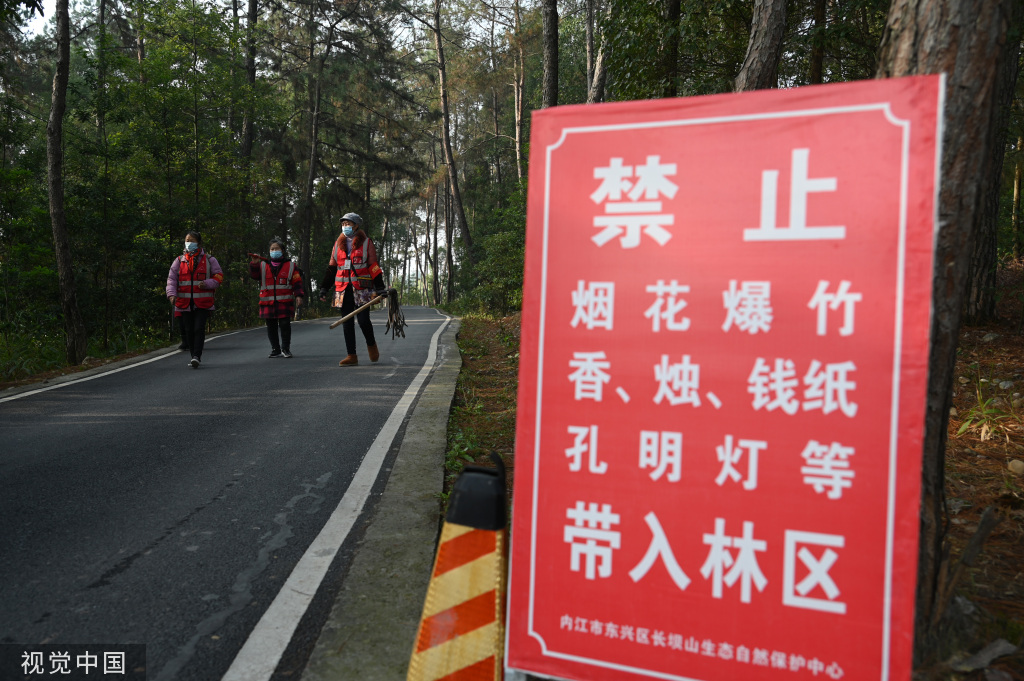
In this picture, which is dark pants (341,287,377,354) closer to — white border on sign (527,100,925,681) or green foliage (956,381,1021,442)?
green foliage (956,381,1021,442)

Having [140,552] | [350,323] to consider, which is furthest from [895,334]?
[350,323]

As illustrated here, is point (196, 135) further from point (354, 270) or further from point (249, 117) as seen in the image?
point (354, 270)

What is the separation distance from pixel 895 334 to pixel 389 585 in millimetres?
→ 2309

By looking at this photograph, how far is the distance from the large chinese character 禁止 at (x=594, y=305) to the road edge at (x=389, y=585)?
55.8 inches

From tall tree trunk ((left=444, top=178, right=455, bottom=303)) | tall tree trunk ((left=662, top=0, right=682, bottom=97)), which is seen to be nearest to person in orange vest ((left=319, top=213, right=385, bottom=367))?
tall tree trunk ((left=662, top=0, right=682, bottom=97))

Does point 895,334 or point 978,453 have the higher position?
point 895,334

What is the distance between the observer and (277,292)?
36.7 feet

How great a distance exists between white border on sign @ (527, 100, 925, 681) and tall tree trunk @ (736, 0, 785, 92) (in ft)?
16.6

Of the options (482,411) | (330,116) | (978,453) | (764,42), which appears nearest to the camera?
(978,453)

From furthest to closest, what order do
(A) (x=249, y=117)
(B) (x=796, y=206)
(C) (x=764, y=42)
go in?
(A) (x=249, y=117), (C) (x=764, y=42), (B) (x=796, y=206)

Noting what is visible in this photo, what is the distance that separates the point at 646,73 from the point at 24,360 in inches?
422

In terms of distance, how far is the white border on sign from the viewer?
1753 millimetres

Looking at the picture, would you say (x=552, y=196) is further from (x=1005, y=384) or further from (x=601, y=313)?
(x=1005, y=384)

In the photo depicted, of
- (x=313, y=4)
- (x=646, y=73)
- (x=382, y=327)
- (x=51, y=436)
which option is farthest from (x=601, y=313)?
(x=313, y=4)
